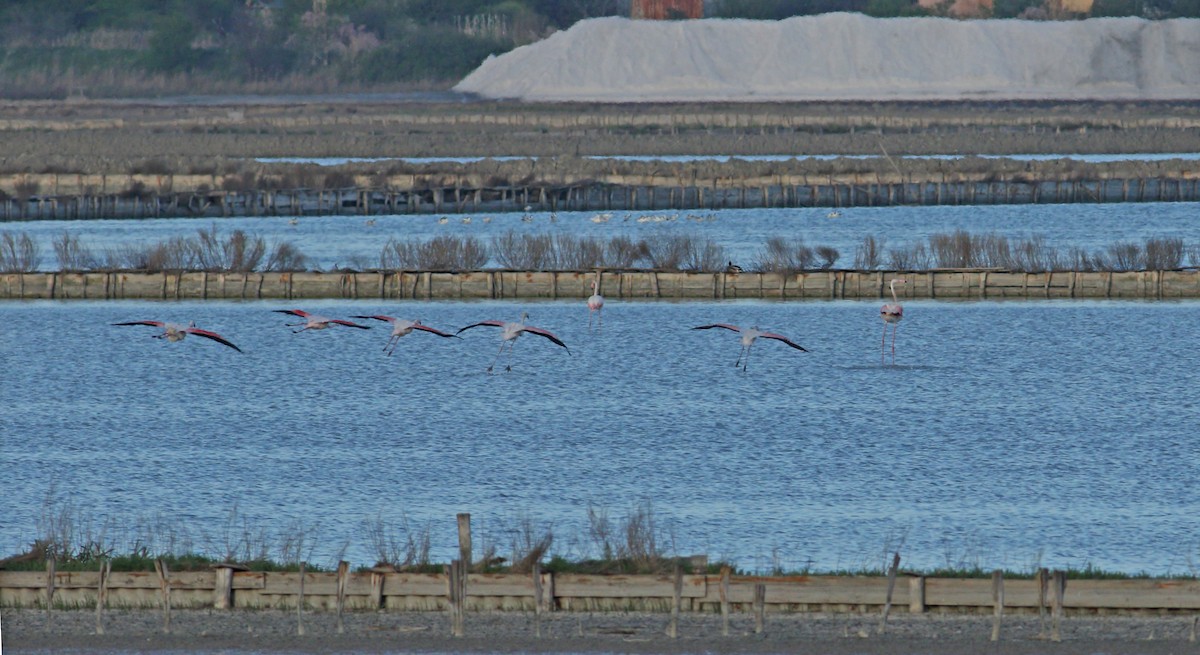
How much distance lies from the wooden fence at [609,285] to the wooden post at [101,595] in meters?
36.7

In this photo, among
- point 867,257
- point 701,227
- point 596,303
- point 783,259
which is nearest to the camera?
point 596,303

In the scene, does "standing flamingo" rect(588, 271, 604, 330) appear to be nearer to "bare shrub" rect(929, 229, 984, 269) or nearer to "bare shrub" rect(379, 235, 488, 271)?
"bare shrub" rect(379, 235, 488, 271)

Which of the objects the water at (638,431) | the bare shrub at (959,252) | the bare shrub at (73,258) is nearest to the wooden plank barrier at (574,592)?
the water at (638,431)

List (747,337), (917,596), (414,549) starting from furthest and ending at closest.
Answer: (747,337) → (414,549) → (917,596)

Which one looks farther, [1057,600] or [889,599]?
[889,599]

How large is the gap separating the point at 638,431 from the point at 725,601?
1966cm

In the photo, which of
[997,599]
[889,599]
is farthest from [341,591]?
[997,599]

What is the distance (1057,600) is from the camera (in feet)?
66.3

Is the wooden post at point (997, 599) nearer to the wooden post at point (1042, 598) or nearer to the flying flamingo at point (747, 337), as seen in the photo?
the wooden post at point (1042, 598)

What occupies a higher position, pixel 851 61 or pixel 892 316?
pixel 851 61

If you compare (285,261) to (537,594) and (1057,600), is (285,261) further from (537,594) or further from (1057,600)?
(1057,600)

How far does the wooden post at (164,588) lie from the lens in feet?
68.3

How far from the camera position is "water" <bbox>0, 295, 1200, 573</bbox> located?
2923 cm

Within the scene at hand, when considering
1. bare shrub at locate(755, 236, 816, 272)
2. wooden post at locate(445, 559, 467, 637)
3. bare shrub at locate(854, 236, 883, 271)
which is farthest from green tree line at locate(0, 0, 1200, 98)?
wooden post at locate(445, 559, 467, 637)
